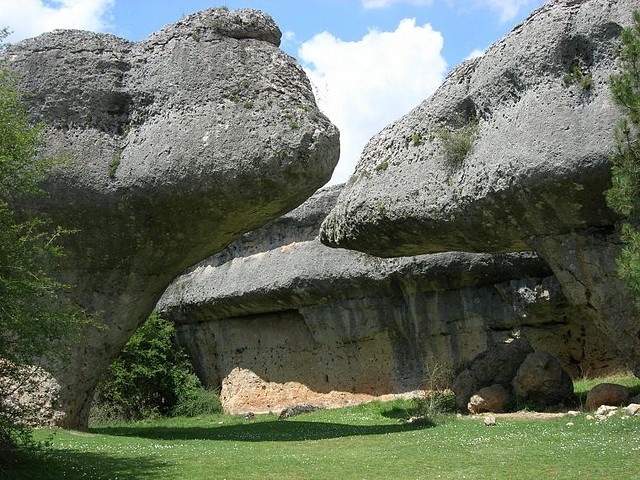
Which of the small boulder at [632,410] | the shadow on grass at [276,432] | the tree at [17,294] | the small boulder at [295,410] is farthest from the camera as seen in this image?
the small boulder at [295,410]

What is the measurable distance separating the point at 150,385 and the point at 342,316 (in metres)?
6.73

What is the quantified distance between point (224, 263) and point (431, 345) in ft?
27.0

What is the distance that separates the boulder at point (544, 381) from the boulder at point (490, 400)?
0.51 m

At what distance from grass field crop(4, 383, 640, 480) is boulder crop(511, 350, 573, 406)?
1.62m

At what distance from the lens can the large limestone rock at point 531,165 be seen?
49.4ft

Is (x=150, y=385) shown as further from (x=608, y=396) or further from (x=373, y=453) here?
(x=373, y=453)

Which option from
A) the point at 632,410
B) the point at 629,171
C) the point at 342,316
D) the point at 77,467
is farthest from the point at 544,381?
the point at 77,467

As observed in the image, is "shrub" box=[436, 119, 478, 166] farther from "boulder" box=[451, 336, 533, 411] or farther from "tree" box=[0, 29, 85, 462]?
"tree" box=[0, 29, 85, 462]

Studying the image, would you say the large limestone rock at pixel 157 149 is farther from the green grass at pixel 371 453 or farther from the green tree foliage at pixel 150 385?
the green tree foliage at pixel 150 385

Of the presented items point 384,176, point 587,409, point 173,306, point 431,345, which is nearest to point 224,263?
point 173,306

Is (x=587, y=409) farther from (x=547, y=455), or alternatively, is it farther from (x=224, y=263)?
(x=224, y=263)

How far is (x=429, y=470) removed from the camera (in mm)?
10477

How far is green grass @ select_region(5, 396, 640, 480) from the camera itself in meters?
10.3

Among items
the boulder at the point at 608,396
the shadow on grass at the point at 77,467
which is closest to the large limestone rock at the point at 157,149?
the shadow on grass at the point at 77,467
